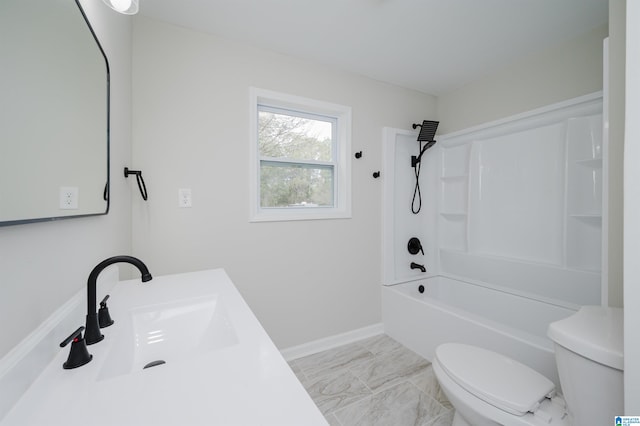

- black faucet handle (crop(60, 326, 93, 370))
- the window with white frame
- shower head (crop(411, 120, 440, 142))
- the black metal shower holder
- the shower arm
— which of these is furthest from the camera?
the shower arm

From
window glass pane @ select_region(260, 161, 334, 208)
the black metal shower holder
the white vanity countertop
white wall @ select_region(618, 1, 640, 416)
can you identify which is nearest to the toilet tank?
white wall @ select_region(618, 1, 640, 416)

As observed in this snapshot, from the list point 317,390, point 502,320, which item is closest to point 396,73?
point 502,320

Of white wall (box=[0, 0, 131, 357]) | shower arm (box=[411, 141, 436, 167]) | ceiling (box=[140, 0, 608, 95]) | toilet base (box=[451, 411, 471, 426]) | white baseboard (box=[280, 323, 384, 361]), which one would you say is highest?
ceiling (box=[140, 0, 608, 95])

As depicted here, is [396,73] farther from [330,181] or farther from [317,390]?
[317,390]

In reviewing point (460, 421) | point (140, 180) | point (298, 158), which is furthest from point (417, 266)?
point (140, 180)

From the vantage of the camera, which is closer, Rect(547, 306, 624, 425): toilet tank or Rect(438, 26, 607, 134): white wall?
Rect(547, 306, 624, 425): toilet tank

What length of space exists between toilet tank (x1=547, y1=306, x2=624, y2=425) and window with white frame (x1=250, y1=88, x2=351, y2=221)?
1.61 m

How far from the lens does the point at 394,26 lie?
1763mm

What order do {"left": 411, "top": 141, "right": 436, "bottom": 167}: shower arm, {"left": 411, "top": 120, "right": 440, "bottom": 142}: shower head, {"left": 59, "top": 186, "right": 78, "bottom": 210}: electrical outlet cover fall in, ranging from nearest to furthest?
1. {"left": 59, "top": 186, "right": 78, "bottom": 210}: electrical outlet cover
2. {"left": 411, "top": 120, "right": 440, "bottom": 142}: shower head
3. {"left": 411, "top": 141, "right": 436, "bottom": 167}: shower arm

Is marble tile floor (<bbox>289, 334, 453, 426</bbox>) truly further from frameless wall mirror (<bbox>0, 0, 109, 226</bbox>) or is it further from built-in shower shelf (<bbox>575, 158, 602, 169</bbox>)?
built-in shower shelf (<bbox>575, 158, 602, 169</bbox>)

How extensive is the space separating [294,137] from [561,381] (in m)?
2.13

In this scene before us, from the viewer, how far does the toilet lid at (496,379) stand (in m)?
1.03

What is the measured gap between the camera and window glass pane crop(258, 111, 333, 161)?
2111mm

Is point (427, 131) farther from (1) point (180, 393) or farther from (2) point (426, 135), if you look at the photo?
(1) point (180, 393)
